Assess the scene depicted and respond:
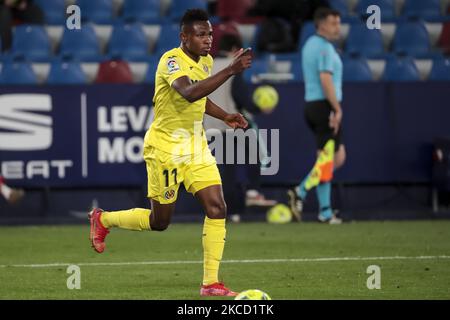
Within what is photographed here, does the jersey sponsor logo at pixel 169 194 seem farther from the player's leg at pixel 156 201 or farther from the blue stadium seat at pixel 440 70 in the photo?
the blue stadium seat at pixel 440 70

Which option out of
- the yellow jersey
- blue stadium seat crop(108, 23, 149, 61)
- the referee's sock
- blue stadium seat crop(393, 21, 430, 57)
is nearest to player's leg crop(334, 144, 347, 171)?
the referee's sock

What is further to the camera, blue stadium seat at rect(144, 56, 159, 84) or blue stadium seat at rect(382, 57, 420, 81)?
blue stadium seat at rect(382, 57, 420, 81)

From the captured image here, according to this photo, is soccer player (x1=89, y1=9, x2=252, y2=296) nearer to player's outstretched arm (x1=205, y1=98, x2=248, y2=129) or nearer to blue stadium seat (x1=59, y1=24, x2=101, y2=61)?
player's outstretched arm (x1=205, y1=98, x2=248, y2=129)

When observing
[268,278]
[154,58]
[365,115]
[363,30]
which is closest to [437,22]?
[363,30]

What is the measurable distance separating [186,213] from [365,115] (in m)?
2.81

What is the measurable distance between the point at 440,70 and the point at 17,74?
6.16 m

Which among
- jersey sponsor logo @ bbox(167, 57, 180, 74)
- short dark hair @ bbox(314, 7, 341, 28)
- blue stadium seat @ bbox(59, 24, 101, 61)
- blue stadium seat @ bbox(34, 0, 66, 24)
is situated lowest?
jersey sponsor logo @ bbox(167, 57, 180, 74)

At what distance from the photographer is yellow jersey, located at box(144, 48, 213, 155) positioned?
9.96 m

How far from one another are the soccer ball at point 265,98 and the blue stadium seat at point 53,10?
4013mm

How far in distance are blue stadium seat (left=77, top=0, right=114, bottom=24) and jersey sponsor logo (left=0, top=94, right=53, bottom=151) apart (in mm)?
3225

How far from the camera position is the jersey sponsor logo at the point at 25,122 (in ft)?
52.7

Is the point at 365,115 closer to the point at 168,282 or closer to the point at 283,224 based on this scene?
the point at 283,224

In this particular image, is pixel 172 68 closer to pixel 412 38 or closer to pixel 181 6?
pixel 181 6

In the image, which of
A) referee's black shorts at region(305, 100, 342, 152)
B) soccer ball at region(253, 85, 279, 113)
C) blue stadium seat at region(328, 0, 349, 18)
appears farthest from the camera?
blue stadium seat at region(328, 0, 349, 18)
